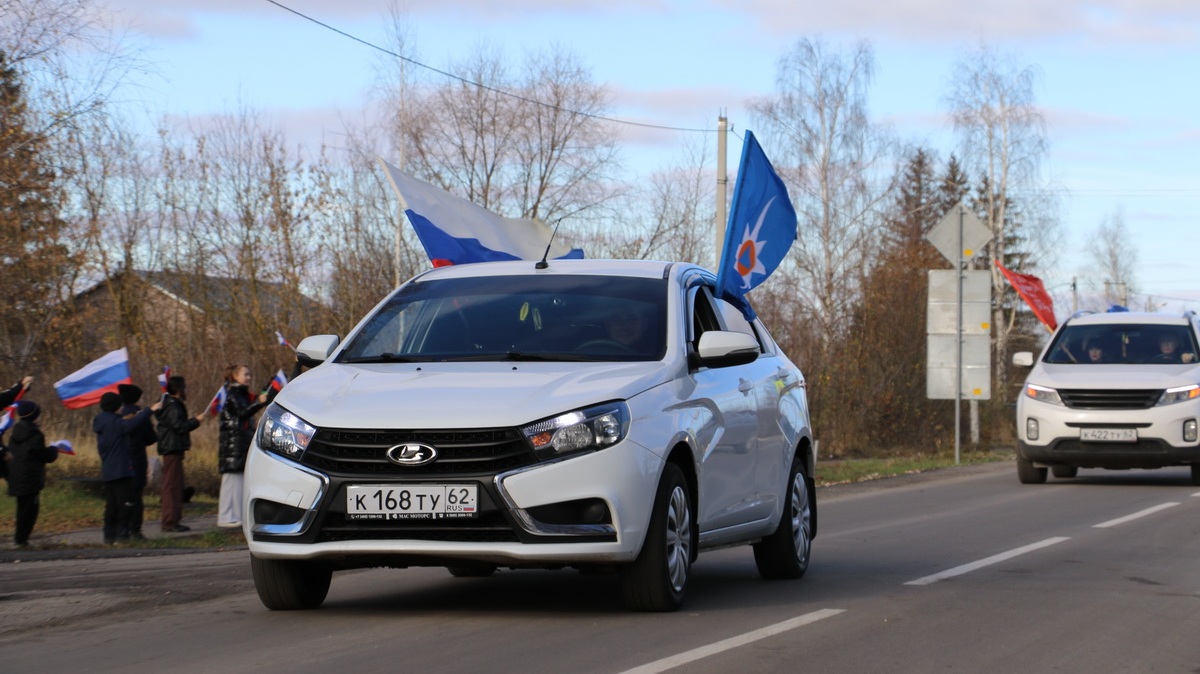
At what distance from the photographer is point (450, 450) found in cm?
677

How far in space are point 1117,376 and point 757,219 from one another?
810 cm

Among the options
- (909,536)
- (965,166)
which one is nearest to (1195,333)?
(909,536)

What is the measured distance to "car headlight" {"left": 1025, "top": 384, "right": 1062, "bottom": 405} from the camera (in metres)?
19.2

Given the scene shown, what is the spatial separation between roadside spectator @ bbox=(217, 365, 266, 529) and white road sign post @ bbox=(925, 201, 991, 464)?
1383 cm

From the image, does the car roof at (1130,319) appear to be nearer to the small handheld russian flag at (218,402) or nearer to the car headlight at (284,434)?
the small handheld russian flag at (218,402)

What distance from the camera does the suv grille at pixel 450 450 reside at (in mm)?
6762

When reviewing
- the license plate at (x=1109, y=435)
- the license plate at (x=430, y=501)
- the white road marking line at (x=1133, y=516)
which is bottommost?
the white road marking line at (x=1133, y=516)

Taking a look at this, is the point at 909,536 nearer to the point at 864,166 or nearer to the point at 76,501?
the point at 76,501

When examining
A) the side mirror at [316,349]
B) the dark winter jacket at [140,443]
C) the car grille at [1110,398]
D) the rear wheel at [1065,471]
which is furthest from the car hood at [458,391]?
the rear wheel at [1065,471]

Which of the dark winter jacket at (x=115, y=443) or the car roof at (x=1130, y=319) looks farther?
the car roof at (x=1130, y=319)

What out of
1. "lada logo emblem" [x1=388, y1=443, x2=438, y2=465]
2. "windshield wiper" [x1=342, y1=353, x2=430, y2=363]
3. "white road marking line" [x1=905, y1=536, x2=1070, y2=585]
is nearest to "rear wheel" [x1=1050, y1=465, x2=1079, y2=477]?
"white road marking line" [x1=905, y1=536, x2=1070, y2=585]

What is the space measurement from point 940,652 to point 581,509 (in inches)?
66.4

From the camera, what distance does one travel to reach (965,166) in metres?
55.8

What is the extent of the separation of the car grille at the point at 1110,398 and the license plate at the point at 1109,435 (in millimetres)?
300
